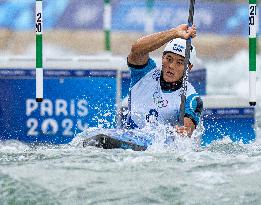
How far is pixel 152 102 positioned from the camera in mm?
8906

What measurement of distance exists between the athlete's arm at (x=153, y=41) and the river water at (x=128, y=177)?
827mm

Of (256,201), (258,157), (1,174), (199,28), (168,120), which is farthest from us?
(199,28)

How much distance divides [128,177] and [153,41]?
1.84 metres

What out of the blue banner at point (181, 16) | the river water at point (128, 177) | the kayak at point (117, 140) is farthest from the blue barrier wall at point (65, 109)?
the blue banner at point (181, 16)

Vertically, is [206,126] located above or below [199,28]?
below

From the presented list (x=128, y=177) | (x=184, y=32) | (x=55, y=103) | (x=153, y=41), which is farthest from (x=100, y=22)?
(x=128, y=177)

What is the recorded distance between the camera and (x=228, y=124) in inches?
453

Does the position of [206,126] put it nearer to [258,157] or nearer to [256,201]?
[258,157]

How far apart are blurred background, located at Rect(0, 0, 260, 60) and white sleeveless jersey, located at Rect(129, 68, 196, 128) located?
7.57 meters

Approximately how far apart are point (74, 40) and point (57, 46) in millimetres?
320

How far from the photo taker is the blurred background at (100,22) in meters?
17.1

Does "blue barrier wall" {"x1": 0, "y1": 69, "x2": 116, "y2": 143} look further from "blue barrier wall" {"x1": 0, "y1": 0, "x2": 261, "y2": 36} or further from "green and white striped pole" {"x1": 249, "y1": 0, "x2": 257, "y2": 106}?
"blue barrier wall" {"x1": 0, "y1": 0, "x2": 261, "y2": 36}

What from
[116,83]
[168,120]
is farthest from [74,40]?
[168,120]

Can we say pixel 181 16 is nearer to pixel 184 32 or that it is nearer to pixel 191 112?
pixel 191 112
